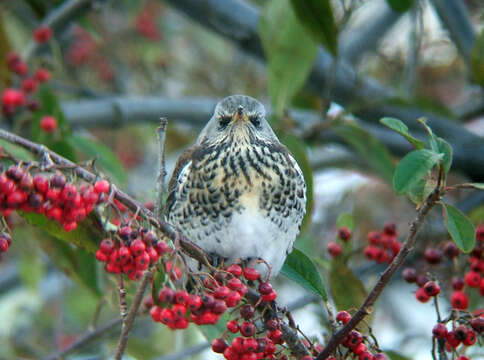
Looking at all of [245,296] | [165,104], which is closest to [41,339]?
[165,104]

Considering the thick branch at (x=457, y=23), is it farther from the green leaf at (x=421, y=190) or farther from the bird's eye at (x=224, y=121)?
the green leaf at (x=421, y=190)

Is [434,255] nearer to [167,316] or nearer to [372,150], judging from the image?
[372,150]

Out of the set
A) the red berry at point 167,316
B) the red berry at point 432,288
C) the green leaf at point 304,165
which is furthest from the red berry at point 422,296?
the green leaf at point 304,165

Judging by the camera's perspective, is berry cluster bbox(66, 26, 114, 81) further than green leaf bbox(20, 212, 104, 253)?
Yes

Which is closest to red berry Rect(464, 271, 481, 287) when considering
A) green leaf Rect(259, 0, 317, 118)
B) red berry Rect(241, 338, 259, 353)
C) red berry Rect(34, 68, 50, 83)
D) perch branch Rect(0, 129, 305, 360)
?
perch branch Rect(0, 129, 305, 360)

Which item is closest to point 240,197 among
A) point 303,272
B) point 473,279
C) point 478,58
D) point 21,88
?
point 303,272

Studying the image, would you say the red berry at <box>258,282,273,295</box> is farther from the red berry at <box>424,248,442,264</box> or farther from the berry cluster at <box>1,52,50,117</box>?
the berry cluster at <box>1,52,50,117</box>

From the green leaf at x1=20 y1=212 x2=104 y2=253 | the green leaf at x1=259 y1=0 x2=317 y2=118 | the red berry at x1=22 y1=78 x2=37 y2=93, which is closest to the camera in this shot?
the green leaf at x1=20 y1=212 x2=104 y2=253

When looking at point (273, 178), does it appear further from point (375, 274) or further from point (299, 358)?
point (375, 274)
